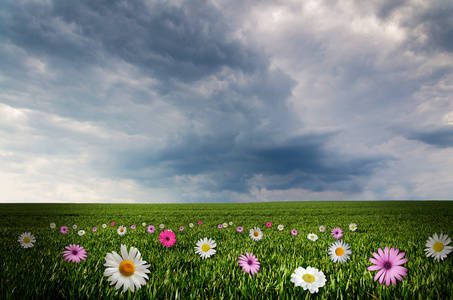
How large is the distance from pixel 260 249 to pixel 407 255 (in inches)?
109

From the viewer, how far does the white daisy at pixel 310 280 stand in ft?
7.64

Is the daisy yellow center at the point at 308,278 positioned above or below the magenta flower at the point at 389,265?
below

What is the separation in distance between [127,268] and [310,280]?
172 centimetres

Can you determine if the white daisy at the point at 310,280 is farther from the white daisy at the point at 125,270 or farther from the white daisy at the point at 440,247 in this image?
the white daisy at the point at 440,247

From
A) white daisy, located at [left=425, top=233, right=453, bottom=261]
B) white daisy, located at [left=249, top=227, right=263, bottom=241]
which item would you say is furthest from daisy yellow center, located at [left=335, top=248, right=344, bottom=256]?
white daisy, located at [left=249, top=227, right=263, bottom=241]

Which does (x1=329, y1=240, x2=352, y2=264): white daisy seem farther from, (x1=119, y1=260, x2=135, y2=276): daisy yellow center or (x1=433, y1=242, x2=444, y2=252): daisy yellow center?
(x1=119, y1=260, x2=135, y2=276): daisy yellow center

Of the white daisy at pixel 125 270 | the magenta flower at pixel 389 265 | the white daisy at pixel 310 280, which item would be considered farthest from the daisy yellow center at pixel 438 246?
the white daisy at pixel 125 270

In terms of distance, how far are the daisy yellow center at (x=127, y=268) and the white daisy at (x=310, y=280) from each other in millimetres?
1499

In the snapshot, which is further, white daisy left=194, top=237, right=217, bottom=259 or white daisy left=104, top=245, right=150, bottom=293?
white daisy left=194, top=237, right=217, bottom=259

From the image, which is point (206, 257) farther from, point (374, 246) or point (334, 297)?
point (374, 246)

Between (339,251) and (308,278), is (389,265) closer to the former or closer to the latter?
(308,278)

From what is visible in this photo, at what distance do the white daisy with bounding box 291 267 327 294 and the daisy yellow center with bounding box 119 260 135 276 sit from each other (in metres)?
1.50

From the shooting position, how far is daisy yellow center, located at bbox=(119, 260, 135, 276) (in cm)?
201

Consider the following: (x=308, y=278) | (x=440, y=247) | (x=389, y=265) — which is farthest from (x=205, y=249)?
(x=440, y=247)
